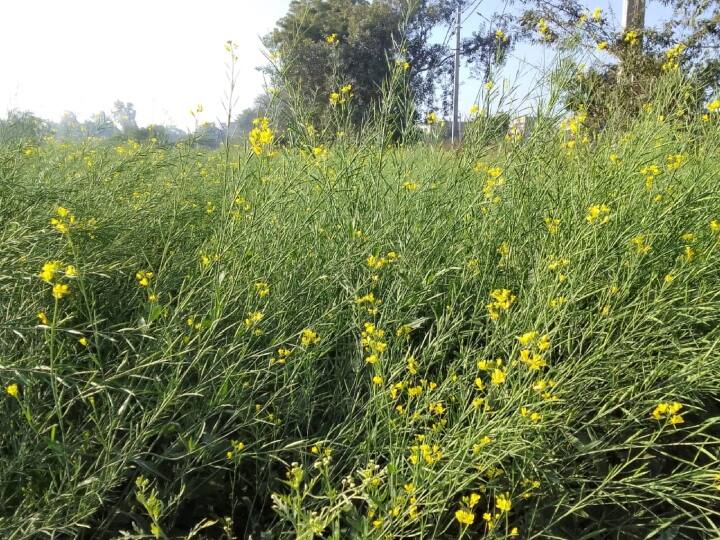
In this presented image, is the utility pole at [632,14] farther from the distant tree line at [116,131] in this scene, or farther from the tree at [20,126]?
the tree at [20,126]

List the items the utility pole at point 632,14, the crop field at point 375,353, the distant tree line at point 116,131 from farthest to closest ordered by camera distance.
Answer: the utility pole at point 632,14, the distant tree line at point 116,131, the crop field at point 375,353

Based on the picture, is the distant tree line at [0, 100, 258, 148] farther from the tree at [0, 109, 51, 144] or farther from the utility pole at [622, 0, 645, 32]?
the utility pole at [622, 0, 645, 32]

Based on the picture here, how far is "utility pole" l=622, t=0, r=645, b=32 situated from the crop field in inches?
260

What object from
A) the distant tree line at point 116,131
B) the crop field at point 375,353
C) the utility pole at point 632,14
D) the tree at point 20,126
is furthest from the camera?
the utility pole at point 632,14

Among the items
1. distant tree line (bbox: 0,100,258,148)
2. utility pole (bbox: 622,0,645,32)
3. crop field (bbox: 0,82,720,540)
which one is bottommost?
crop field (bbox: 0,82,720,540)

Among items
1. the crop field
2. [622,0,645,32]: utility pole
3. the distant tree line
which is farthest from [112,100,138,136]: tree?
[622,0,645,32]: utility pole

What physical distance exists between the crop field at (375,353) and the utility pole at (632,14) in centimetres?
660

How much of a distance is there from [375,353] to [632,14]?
8.63 metres

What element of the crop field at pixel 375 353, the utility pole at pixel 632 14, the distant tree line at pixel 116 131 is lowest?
the crop field at pixel 375 353

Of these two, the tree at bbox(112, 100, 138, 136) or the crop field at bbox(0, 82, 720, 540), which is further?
the tree at bbox(112, 100, 138, 136)

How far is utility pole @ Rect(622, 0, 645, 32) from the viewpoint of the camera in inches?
307

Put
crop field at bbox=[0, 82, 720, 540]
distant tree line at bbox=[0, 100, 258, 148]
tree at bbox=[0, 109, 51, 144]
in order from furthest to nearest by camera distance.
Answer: tree at bbox=[0, 109, 51, 144] → distant tree line at bbox=[0, 100, 258, 148] → crop field at bbox=[0, 82, 720, 540]

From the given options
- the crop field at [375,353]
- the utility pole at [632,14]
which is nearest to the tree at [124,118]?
the crop field at [375,353]

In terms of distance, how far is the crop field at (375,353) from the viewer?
120cm
